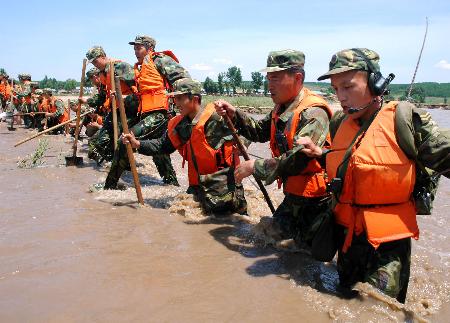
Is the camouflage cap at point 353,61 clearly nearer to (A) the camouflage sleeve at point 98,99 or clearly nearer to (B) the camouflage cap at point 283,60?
(B) the camouflage cap at point 283,60

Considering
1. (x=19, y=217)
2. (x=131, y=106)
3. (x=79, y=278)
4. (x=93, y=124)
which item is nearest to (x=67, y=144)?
(x=93, y=124)

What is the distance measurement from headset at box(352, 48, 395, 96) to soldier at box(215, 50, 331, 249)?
0.67 m

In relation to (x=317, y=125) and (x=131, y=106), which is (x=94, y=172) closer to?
(x=131, y=106)

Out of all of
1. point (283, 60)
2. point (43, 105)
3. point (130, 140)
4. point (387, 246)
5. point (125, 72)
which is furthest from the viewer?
point (43, 105)

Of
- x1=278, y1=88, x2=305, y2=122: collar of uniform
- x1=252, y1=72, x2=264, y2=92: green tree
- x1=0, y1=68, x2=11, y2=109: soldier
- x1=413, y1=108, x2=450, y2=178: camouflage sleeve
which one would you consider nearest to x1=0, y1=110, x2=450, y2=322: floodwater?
x1=413, y1=108, x2=450, y2=178: camouflage sleeve

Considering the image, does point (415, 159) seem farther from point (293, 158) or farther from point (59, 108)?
point (59, 108)

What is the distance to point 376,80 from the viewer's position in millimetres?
2846

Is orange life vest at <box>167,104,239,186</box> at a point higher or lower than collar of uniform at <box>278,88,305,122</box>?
lower

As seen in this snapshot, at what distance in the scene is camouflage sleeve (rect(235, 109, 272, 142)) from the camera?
177 inches

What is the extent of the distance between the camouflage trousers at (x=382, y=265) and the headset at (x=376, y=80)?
969 mm

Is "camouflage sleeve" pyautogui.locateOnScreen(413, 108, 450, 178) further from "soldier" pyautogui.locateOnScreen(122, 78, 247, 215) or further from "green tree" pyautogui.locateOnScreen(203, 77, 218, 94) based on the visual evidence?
"green tree" pyautogui.locateOnScreen(203, 77, 218, 94)

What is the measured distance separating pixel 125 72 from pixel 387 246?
233 inches

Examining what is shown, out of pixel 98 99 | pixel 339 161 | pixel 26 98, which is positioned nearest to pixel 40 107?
pixel 26 98

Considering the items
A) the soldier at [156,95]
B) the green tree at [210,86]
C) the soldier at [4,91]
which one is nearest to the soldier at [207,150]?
the soldier at [156,95]
